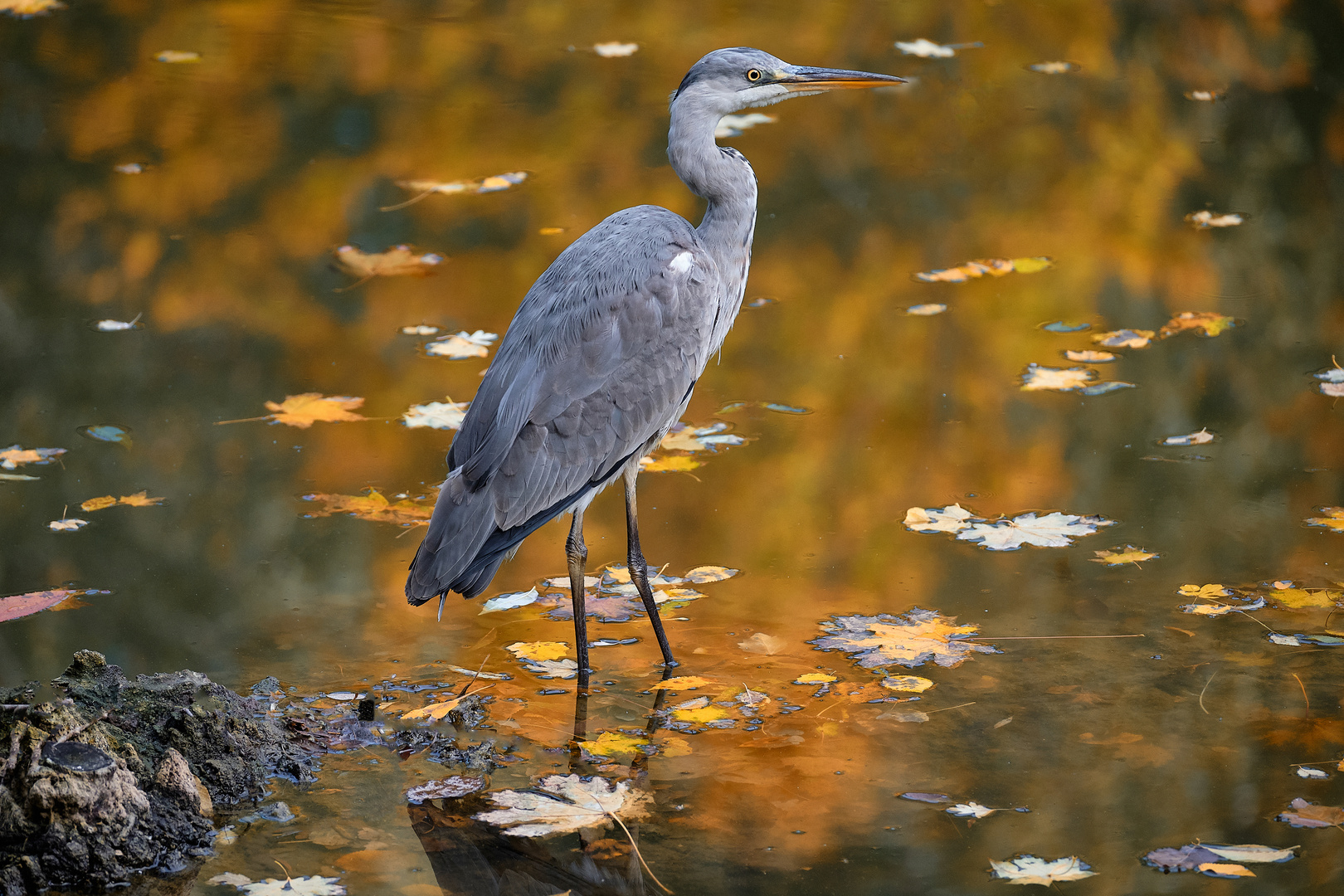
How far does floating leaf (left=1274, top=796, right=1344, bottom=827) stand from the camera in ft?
10.7

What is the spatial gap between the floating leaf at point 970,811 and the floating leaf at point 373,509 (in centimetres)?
247

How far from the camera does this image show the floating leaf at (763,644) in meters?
4.27

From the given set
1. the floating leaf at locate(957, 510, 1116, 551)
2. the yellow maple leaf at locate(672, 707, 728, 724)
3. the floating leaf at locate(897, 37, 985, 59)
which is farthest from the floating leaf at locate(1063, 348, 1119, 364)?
the floating leaf at locate(897, 37, 985, 59)

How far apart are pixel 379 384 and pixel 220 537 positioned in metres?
1.43

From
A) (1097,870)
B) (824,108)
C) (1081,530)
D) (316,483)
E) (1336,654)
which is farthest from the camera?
(824,108)

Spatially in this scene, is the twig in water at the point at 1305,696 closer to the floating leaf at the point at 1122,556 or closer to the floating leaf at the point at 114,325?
the floating leaf at the point at 1122,556

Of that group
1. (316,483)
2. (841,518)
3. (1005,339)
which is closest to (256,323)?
(316,483)

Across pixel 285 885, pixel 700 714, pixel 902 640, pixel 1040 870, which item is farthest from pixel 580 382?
pixel 1040 870

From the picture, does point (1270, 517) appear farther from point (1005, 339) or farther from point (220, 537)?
point (220, 537)

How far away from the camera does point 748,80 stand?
4539mm

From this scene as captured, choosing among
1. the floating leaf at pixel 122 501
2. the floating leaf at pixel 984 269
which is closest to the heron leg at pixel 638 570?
the floating leaf at pixel 122 501

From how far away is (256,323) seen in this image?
6809 millimetres

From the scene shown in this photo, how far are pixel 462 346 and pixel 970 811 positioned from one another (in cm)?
394

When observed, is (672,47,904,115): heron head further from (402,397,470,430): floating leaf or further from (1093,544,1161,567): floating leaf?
(402,397,470,430): floating leaf
